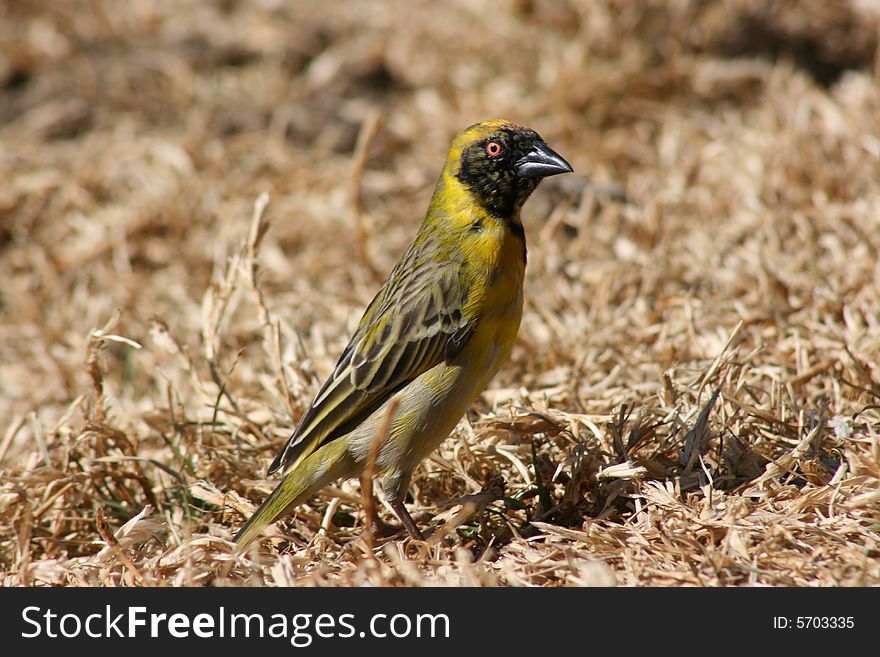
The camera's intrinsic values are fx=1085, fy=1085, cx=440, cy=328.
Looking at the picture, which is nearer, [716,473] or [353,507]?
[716,473]

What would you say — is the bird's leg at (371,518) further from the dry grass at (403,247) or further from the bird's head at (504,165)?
the bird's head at (504,165)

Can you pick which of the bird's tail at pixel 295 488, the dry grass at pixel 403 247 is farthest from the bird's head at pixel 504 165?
the bird's tail at pixel 295 488

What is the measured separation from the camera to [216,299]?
503 cm

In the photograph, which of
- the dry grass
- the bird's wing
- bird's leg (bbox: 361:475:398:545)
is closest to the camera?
bird's leg (bbox: 361:475:398:545)

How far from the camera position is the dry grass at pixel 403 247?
387 centimetres

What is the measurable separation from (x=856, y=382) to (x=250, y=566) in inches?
99.7

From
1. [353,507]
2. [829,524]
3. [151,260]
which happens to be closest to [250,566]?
[353,507]

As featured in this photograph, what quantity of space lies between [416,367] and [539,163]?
950 millimetres

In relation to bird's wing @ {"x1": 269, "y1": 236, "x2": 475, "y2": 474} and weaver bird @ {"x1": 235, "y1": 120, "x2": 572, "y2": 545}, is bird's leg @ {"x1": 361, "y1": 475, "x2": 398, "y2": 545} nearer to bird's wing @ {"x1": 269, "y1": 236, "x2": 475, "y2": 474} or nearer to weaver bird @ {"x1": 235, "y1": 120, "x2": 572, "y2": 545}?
weaver bird @ {"x1": 235, "y1": 120, "x2": 572, "y2": 545}

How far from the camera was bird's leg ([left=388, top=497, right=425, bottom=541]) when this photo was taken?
3.98 meters

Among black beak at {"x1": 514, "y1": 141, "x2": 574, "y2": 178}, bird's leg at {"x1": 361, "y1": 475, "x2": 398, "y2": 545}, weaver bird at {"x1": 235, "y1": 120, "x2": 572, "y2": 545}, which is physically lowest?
bird's leg at {"x1": 361, "y1": 475, "x2": 398, "y2": 545}

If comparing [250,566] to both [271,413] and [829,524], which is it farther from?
[829,524]

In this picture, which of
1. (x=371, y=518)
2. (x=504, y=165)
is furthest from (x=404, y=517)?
(x=504, y=165)

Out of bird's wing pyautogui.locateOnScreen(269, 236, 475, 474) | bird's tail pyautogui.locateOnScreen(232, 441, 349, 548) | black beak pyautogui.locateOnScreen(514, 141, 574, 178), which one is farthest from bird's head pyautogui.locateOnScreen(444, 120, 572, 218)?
bird's tail pyautogui.locateOnScreen(232, 441, 349, 548)
